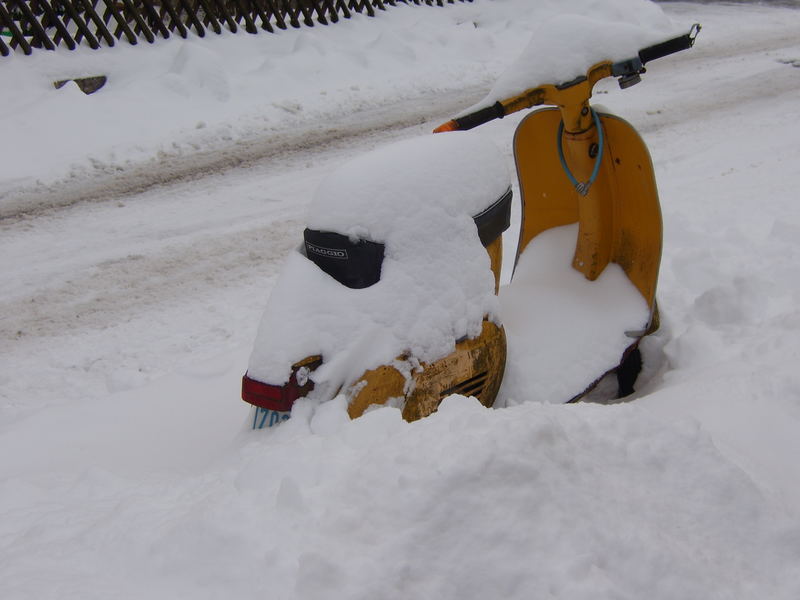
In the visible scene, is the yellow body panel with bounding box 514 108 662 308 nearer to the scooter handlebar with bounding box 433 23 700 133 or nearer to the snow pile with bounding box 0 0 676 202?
the scooter handlebar with bounding box 433 23 700 133

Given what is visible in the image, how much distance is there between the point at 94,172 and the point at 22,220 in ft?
3.06

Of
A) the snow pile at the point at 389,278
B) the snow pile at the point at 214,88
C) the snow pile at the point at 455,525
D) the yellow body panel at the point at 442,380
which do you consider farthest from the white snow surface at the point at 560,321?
the snow pile at the point at 214,88

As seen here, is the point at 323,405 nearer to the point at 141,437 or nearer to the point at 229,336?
the point at 141,437

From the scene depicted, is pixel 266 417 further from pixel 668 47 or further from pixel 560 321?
pixel 668 47

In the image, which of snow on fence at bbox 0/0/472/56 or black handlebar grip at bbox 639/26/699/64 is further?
snow on fence at bbox 0/0/472/56

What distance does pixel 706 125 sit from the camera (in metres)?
5.86

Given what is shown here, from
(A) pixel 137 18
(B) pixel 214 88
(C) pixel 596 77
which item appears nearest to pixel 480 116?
(C) pixel 596 77

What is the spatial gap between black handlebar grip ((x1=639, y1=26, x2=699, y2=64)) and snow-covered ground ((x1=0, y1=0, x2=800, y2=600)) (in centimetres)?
109

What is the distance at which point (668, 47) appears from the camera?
7.87 ft

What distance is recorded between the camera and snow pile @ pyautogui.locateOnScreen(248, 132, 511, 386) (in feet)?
6.42

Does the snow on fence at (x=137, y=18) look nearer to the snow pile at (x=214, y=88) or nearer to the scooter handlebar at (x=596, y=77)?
the snow pile at (x=214, y=88)

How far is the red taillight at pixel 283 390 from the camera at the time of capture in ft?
6.35

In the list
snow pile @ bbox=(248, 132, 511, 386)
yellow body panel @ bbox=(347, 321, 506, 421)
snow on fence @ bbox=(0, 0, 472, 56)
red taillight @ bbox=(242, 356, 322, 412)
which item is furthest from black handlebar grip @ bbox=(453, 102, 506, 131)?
snow on fence @ bbox=(0, 0, 472, 56)

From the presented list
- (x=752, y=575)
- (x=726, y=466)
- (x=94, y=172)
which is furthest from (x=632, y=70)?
(x=94, y=172)
